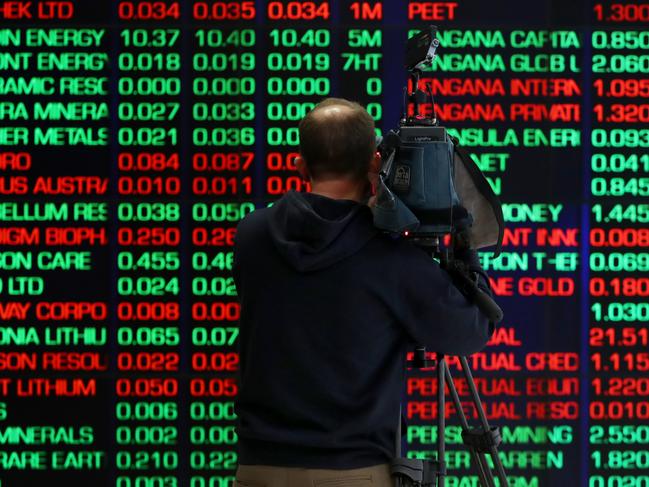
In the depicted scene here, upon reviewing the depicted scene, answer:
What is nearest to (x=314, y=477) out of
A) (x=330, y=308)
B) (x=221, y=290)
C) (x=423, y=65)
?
(x=330, y=308)

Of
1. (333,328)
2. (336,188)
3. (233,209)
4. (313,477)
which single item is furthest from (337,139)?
(233,209)

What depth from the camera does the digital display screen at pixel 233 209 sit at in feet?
13.0

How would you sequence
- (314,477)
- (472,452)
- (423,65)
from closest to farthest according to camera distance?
(314,477) → (423,65) → (472,452)

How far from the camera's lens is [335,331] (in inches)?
68.1

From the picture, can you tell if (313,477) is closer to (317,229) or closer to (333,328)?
(333,328)

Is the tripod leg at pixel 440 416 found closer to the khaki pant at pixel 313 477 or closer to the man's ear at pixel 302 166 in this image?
the khaki pant at pixel 313 477

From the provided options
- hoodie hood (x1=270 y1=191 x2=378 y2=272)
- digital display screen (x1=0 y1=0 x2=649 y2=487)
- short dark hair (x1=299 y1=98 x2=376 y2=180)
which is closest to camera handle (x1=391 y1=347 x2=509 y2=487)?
hoodie hood (x1=270 y1=191 x2=378 y2=272)

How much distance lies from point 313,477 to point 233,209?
240cm

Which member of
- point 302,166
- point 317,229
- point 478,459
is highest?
Answer: point 302,166

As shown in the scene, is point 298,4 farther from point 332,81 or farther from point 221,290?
point 221,290

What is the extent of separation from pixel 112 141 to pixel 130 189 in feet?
0.78

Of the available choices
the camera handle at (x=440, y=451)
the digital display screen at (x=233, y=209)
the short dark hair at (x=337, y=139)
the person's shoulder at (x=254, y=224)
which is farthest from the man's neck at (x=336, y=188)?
the digital display screen at (x=233, y=209)

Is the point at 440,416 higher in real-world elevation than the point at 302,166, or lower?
lower

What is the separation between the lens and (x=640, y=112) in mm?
4031
